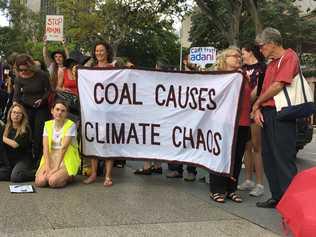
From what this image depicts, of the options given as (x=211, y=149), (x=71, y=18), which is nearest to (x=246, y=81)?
Result: (x=211, y=149)

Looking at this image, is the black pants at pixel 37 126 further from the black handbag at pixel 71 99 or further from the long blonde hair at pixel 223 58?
the long blonde hair at pixel 223 58

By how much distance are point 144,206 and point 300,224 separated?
2.36 metres

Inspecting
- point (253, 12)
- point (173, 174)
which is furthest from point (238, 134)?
point (253, 12)

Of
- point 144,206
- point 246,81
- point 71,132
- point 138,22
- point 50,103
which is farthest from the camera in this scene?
point 138,22

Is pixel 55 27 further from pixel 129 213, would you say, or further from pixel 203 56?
pixel 129 213

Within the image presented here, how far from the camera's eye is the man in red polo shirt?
19.8 ft

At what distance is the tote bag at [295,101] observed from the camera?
5949 millimetres

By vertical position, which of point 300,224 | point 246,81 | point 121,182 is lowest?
point 121,182

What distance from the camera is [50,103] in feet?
26.2

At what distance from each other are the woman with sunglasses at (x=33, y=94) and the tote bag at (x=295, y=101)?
332 cm

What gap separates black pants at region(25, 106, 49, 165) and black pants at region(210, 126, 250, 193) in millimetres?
2493

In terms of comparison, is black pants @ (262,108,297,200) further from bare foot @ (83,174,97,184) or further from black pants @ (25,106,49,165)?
black pants @ (25,106,49,165)

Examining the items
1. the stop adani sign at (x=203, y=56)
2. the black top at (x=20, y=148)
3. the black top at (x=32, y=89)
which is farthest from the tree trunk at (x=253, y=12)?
the black top at (x=20, y=148)

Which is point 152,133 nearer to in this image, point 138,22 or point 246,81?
point 246,81
